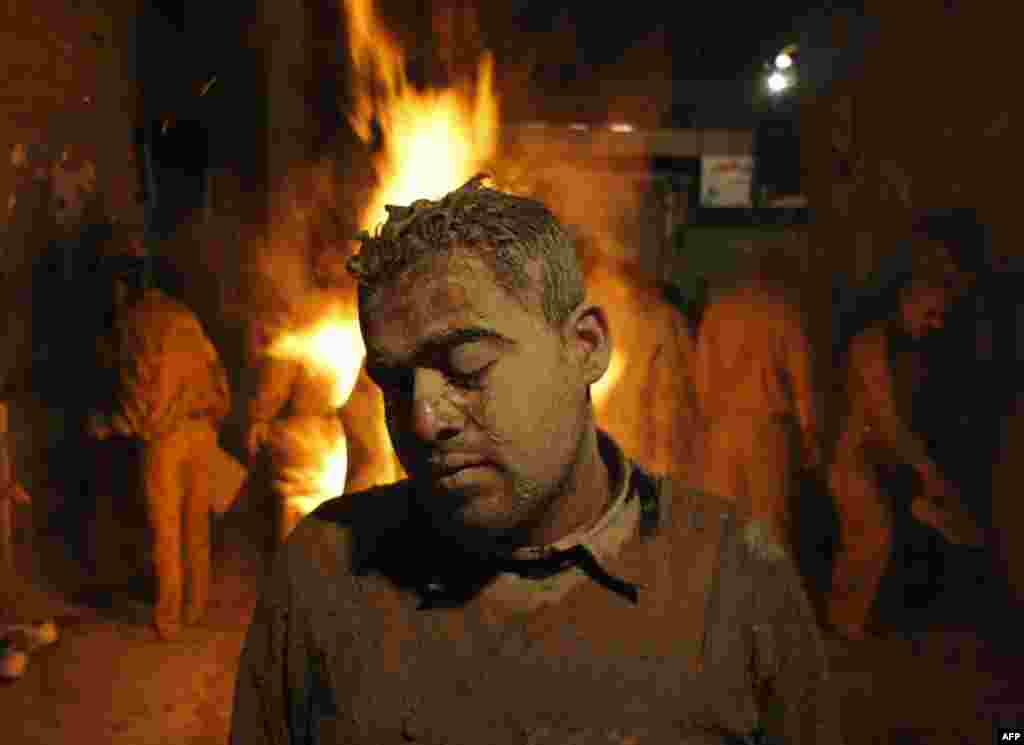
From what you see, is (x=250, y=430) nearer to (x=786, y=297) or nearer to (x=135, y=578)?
(x=135, y=578)

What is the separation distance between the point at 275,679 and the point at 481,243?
99 cm

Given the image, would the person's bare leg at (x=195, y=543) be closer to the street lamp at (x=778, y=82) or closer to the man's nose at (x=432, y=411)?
the man's nose at (x=432, y=411)

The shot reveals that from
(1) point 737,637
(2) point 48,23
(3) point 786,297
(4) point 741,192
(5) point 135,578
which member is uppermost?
(2) point 48,23

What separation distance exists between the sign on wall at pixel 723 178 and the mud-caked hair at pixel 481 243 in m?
3.37

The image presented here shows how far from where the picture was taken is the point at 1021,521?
4.59 meters

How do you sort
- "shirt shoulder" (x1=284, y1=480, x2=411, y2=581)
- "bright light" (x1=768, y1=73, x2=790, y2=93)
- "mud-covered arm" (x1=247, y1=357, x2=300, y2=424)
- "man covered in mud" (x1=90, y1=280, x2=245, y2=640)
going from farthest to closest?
"mud-covered arm" (x1=247, y1=357, x2=300, y2=424)
"bright light" (x1=768, y1=73, x2=790, y2=93)
"man covered in mud" (x1=90, y1=280, x2=245, y2=640)
"shirt shoulder" (x1=284, y1=480, x2=411, y2=581)

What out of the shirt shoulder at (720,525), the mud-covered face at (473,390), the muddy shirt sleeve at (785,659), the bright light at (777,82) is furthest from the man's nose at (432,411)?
the bright light at (777,82)

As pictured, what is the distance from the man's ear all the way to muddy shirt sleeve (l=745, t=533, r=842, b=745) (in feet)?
1.50

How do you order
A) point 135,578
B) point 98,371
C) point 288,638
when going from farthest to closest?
point 135,578 < point 98,371 < point 288,638

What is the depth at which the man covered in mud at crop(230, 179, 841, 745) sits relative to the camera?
5.07ft

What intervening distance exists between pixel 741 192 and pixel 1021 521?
89.4 inches

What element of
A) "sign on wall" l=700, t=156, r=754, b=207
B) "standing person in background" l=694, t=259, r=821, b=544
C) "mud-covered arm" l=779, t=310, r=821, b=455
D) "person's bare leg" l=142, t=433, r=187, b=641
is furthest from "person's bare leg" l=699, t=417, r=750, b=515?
"person's bare leg" l=142, t=433, r=187, b=641

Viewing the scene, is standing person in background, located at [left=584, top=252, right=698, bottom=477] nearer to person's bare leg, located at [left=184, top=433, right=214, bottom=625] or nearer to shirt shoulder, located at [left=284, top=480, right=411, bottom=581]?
person's bare leg, located at [left=184, top=433, right=214, bottom=625]

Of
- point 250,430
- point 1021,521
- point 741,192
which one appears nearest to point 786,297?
point 741,192
